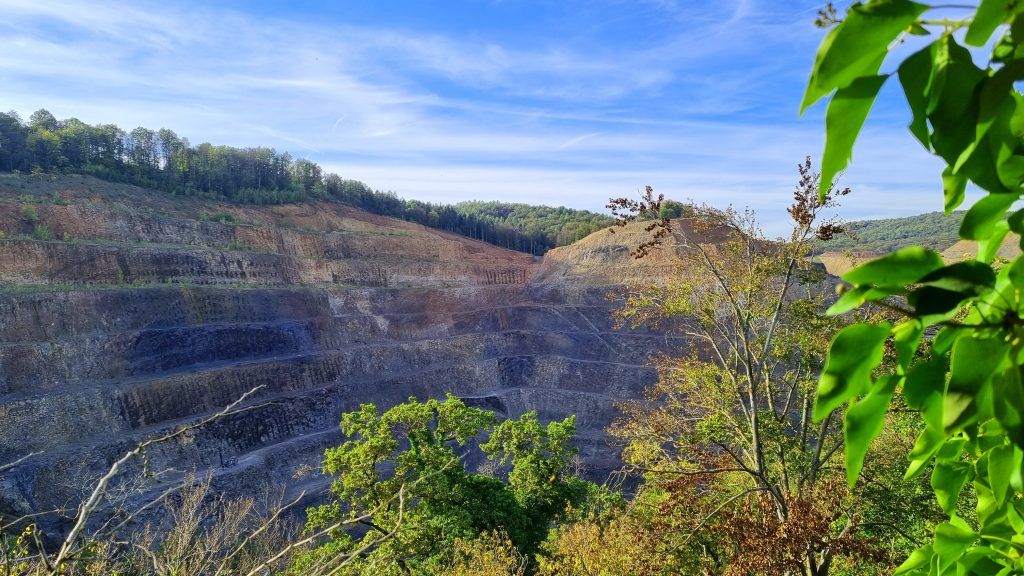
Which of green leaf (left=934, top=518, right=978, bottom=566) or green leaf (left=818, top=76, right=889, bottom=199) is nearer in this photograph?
green leaf (left=818, top=76, right=889, bottom=199)

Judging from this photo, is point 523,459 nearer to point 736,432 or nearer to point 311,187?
point 736,432

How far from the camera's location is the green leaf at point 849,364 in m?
0.64

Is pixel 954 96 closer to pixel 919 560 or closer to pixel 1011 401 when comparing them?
pixel 1011 401

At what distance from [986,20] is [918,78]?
8 cm

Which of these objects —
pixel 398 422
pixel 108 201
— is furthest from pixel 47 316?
pixel 398 422

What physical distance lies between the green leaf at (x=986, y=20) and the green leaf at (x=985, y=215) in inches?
7.6

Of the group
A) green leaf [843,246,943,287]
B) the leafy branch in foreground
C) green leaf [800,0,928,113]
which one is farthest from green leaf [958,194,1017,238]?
the leafy branch in foreground

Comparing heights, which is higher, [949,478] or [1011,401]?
[1011,401]

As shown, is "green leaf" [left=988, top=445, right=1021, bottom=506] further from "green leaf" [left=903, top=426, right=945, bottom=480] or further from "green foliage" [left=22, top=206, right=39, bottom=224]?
"green foliage" [left=22, top=206, right=39, bottom=224]

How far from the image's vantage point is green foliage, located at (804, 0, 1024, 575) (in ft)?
1.88

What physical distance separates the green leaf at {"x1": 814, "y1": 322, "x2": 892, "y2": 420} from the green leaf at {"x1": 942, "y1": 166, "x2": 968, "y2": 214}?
0.25m

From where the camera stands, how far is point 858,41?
0.59 metres

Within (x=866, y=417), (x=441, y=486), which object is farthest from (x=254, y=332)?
(x=866, y=417)

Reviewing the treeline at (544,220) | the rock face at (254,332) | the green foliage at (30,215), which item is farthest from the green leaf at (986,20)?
the treeline at (544,220)
